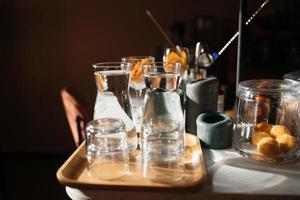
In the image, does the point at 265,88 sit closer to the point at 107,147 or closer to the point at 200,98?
the point at 200,98

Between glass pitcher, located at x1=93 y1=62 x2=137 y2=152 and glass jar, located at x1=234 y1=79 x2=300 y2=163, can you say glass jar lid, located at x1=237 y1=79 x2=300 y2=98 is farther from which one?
glass pitcher, located at x1=93 y1=62 x2=137 y2=152

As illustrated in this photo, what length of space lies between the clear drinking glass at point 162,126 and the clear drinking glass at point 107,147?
42 mm

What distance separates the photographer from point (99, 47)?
8.92 ft

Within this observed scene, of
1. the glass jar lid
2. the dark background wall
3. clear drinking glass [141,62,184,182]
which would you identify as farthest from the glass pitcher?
the dark background wall

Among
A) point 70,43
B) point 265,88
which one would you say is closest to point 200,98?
point 265,88

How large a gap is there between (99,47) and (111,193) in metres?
2.11

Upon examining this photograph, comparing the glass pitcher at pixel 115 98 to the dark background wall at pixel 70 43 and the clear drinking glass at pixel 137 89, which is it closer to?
the clear drinking glass at pixel 137 89

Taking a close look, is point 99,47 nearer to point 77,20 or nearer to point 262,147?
point 77,20

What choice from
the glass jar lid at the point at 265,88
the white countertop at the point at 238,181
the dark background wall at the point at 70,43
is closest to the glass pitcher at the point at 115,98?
the white countertop at the point at 238,181

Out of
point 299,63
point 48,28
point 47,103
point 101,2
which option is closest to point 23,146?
point 47,103

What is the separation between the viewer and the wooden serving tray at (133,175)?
27.3 inches

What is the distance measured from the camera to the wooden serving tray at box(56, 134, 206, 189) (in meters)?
0.69

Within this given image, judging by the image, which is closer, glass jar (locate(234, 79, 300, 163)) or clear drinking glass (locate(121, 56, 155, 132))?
glass jar (locate(234, 79, 300, 163))

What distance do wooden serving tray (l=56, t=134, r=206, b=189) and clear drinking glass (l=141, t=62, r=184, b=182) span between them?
0.02 meters
